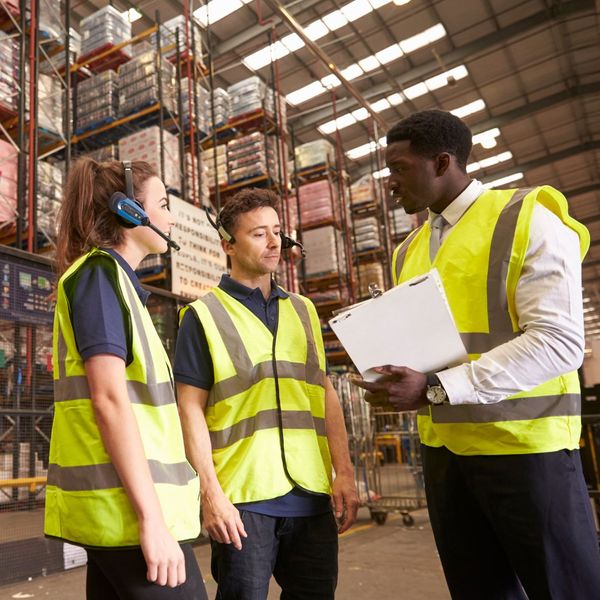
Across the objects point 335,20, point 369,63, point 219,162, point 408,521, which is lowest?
point 408,521

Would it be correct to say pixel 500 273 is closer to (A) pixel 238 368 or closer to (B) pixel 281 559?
(A) pixel 238 368

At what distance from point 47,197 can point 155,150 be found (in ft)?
4.57

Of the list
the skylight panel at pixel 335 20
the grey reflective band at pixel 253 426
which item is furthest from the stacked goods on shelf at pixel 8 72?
the skylight panel at pixel 335 20

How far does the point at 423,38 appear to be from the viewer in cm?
1331

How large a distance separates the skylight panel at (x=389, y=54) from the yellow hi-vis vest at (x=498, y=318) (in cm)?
1325

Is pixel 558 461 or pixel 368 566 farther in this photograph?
pixel 368 566

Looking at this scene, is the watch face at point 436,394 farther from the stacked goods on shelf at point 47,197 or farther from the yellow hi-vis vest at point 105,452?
the stacked goods on shelf at point 47,197

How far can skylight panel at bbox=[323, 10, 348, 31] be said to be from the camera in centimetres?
1226

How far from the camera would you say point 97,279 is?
138 cm

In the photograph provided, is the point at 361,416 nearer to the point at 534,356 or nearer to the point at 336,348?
the point at 336,348

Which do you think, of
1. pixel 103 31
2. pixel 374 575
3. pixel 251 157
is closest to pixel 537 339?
pixel 374 575

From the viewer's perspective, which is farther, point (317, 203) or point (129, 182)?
point (317, 203)

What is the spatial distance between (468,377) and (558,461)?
314mm

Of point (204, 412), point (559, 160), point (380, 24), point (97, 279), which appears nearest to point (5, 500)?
point (204, 412)
